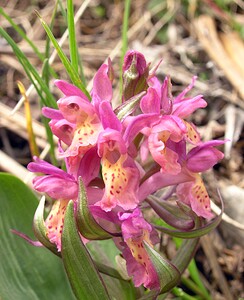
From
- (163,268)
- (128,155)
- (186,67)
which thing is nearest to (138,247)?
(163,268)

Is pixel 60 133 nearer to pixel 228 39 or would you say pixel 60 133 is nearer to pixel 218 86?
pixel 218 86

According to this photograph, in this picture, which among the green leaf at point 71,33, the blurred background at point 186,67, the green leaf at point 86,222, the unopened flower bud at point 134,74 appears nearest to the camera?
the green leaf at point 86,222

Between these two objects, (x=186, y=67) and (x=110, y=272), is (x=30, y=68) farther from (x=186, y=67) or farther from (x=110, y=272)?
(x=186, y=67)

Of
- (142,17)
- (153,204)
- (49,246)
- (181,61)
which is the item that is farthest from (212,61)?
(49,246)

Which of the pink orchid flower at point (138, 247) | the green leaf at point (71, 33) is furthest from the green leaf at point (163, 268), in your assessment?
the green leaf at point (71, 33)

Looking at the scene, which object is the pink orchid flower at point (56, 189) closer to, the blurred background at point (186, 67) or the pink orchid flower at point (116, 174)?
the pink orchid flower at point (116, 174)
